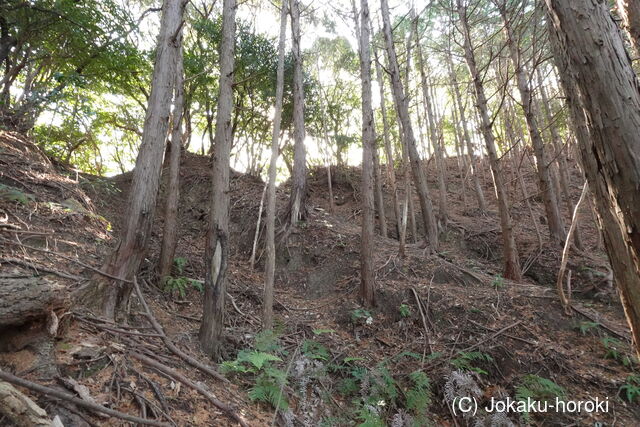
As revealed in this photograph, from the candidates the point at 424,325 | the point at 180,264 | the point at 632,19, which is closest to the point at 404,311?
the point at 424,325

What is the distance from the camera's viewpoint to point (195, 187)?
1067 centimetres

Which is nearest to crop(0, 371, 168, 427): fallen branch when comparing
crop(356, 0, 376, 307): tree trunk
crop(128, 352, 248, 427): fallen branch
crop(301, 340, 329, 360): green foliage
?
crop(128, 352, 248, 427): fallen branch

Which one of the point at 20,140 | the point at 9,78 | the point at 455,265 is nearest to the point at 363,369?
the point at 455,265

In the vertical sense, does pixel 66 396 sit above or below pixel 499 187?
below

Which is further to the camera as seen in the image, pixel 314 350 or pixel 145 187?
pixel 314 350

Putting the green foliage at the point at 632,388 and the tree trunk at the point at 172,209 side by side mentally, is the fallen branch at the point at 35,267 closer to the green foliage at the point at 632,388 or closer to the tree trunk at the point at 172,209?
the tree trunk at the point at 172,209

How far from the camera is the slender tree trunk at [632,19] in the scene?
3.41 meters

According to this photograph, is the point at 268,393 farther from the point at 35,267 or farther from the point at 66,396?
the point at 35,267

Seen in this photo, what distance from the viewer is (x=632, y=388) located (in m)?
4.26

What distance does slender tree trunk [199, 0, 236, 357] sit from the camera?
13.5ft

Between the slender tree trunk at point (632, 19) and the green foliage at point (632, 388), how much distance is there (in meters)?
4.14

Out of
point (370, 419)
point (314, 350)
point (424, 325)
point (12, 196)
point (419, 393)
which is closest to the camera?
point (370, 419)

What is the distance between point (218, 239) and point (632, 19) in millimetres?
5272

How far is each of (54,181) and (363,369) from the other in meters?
6.51
